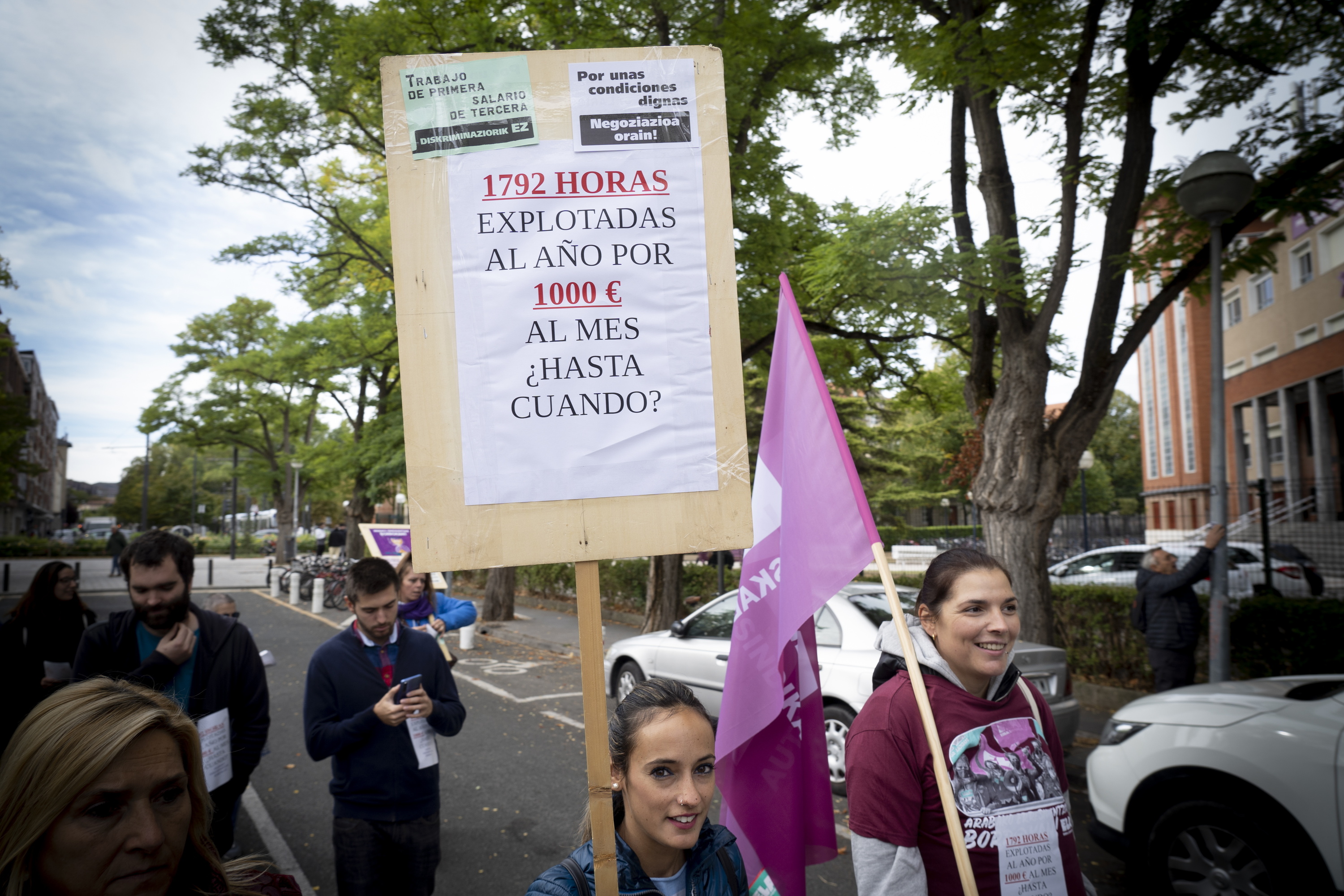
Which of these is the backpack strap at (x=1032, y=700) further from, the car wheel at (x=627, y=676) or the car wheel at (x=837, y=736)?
the car wheel at (x=627, y=676)

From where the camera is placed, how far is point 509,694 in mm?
10203

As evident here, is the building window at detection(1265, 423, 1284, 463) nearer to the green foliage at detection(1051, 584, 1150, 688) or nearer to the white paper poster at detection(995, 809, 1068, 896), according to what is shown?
the green foliage at detection(1051, 584, 1150, 688)

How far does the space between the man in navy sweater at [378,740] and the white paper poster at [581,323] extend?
1.69 metres

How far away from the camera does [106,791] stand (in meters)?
1.50

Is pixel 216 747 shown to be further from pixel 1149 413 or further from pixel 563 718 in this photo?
pixel 1149 413

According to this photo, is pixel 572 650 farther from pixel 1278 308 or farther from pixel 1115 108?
pixel 1278 308

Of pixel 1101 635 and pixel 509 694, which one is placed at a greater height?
pixel 1101 635

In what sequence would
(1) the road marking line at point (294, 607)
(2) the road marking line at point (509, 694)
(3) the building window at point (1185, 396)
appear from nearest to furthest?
1. (2) the road marking line at point (509, 694)
2. (1) the road marking line at point (294, 607)
3. (3) the building window at point (1185, 396)

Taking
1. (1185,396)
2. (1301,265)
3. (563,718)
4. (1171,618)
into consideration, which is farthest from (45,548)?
(1185,396)

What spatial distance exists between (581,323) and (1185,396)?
145 feet

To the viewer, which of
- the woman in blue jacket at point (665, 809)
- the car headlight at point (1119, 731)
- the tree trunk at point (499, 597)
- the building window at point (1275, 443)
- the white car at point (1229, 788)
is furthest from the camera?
the building window at point (1275, 443)

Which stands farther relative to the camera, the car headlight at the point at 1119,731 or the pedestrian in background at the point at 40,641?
the car headlight at the point at 1119,731

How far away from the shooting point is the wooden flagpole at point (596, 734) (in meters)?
1.71

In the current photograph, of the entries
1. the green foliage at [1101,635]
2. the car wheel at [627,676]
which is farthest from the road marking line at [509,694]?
the green foliage at [1101,635]
